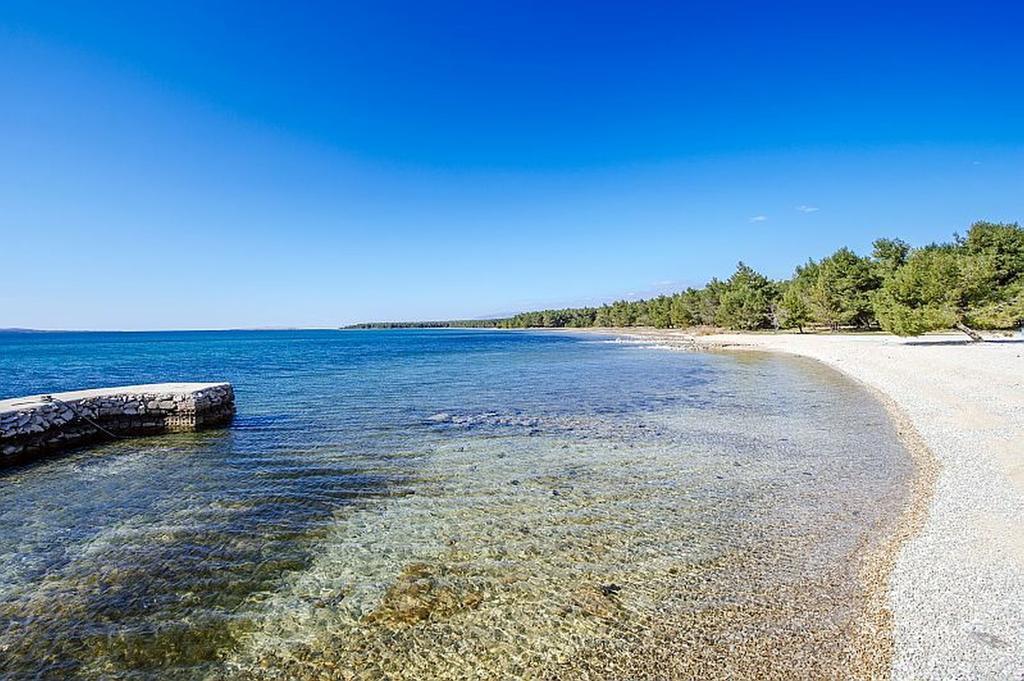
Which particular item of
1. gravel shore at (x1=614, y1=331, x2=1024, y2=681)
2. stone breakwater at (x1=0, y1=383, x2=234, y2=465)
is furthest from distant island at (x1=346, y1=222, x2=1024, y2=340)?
stone breakwater at (x1=0, y1=383, x2=234, y2=465)

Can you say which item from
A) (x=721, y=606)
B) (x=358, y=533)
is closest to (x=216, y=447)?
(x=358, y=533)

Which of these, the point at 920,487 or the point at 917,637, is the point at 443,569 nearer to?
the point at 917,637


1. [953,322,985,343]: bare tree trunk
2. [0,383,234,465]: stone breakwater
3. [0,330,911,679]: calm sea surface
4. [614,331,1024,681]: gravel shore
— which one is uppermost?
[953,322,985,343]: bare tree trunk

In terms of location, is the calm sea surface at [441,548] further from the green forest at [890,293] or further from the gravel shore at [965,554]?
the green forest at [890,293]

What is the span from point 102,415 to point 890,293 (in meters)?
58.2

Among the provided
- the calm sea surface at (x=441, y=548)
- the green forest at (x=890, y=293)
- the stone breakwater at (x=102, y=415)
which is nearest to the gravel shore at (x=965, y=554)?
the calm sea surface at (x=441, y=548)

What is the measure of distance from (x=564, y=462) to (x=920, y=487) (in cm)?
766

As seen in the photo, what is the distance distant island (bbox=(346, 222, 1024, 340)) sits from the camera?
38812 millimetres

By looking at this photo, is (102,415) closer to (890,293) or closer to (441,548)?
(441,548)

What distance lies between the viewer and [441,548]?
8.02 meters

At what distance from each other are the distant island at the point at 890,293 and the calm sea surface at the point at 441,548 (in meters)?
32.0

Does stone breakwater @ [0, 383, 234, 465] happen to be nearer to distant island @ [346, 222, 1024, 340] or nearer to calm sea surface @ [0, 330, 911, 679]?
calm sea surface @ [0, 330, 911, 679]

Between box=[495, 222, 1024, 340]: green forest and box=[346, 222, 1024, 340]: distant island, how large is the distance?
9cm

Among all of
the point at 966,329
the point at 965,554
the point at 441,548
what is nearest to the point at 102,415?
the point at 441,548
